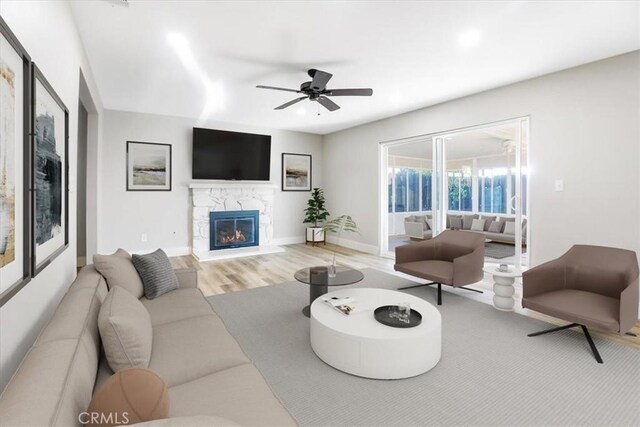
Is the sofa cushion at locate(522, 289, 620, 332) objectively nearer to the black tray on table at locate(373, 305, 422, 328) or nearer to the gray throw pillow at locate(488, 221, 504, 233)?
the black tray on table at locate(373, 305, 422, 328)

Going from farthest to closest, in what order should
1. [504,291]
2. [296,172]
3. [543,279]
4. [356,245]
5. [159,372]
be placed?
[296,172] → [356,245] → [504,291] → [543,279] → [159,372]

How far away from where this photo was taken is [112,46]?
3.16m

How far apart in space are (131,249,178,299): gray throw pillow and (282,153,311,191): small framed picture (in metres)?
4.84

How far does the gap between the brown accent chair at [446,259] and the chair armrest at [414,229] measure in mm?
2120

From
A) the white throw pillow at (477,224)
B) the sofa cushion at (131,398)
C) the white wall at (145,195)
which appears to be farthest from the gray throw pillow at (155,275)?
the white throw pillow at (477,224)

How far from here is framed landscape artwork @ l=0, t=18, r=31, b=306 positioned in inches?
45.1

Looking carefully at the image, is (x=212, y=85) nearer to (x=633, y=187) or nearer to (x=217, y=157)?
(x=217, y=157)

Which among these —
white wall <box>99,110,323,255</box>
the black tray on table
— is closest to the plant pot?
white wall <box>99,110,323,255</box>

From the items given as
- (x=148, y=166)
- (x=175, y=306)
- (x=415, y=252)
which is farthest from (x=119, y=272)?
(x=148, y=166)

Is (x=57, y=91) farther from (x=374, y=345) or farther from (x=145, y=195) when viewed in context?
(x=145, y=195)

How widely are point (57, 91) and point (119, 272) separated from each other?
128cm

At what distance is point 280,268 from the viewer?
523 centimetres

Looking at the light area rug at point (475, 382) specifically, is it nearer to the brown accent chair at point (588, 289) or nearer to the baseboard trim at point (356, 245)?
the brown accent chair at point (588, 289)

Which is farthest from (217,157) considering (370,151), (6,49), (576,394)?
(576,394)
